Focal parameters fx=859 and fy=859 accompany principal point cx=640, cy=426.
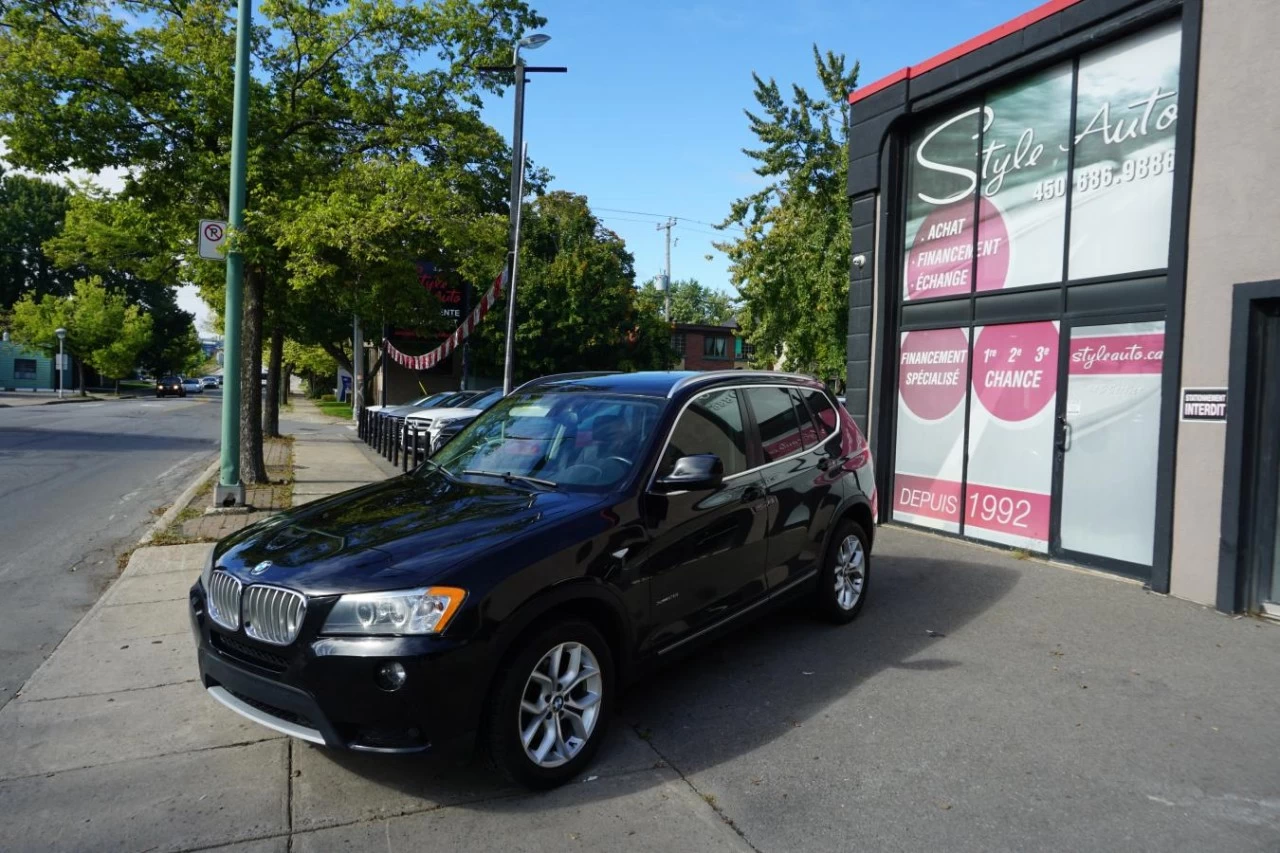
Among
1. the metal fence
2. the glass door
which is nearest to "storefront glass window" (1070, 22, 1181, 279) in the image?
the glass door

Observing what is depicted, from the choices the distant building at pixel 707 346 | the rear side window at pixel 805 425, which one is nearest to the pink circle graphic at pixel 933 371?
the rear side window at pixel 805 425

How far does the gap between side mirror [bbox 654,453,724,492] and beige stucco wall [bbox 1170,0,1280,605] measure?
4.39 meters

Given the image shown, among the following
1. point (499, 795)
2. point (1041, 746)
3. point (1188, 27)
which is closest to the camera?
point (499, 795)

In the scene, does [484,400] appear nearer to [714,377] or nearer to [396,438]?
[396,438]

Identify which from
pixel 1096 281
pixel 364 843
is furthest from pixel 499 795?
pixel 1096 281

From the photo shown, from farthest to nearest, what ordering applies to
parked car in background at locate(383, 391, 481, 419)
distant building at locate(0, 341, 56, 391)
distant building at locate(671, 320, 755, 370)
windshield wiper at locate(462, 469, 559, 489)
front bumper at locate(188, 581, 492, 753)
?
distant building at locate(0, 341, 56, 391), distant building at locate(671, 320, 755, 370), parked car in background at locate(383, 391, 481, 419), windshield wiper at locate(462, 469, 559, 489), front bumper at locate(188, 581, 492, 753)

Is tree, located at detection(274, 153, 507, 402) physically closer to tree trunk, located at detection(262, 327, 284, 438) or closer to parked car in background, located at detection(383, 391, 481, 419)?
parked car in background, located at detection(383, 391, 481, 419)

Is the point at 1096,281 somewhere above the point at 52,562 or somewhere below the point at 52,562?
above

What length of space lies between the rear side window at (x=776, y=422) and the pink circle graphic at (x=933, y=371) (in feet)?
13.3

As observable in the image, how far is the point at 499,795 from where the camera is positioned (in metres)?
3.47

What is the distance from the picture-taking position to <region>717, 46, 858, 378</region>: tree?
2117 cm

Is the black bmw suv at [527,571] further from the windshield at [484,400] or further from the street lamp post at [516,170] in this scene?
the windshield at [484,400]

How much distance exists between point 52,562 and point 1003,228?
9362mm

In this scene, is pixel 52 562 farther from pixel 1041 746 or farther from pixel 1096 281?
pixel 1096 281
